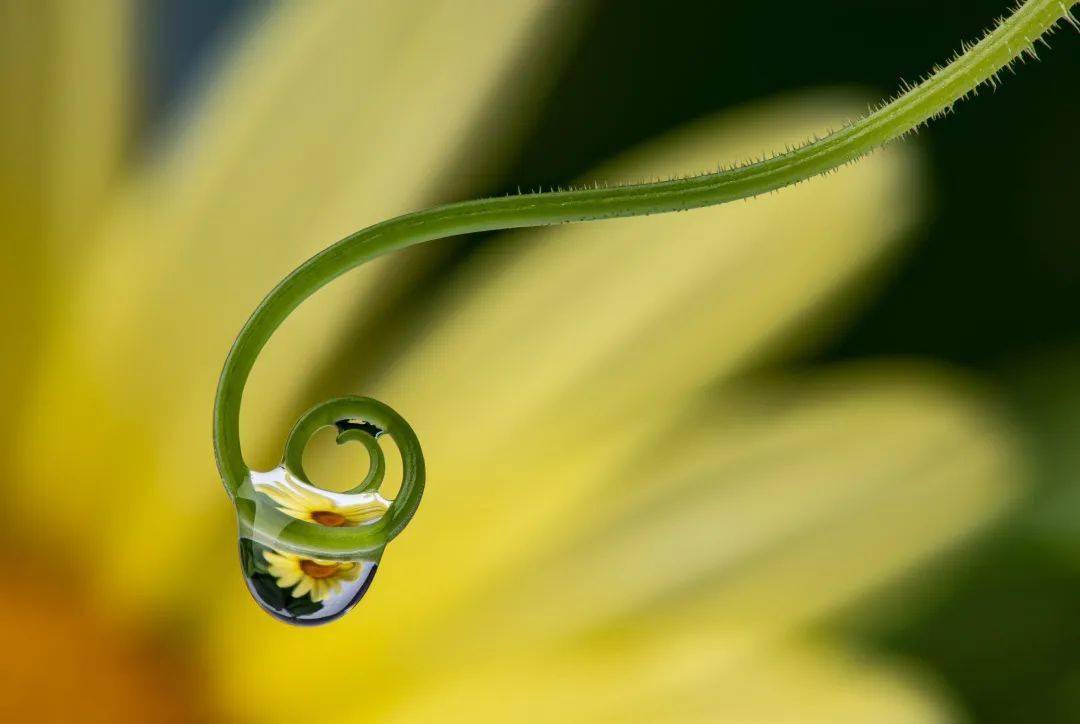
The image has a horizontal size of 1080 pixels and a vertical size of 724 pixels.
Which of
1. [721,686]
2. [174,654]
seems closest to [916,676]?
[721,686]

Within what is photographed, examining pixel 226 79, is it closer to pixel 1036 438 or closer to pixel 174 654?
pixel 174 654

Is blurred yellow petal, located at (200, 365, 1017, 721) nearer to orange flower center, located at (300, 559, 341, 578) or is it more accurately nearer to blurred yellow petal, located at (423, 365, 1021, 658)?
blurred yellow petal, located at (423, 365, 1021, 658)

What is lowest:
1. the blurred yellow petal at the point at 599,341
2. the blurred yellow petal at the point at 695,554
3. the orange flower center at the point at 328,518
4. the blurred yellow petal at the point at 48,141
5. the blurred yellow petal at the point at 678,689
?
the orange flower center at the point at 328,518

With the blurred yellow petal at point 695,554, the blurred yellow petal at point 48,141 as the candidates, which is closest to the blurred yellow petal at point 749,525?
the blurred yellow petal at point 695,554

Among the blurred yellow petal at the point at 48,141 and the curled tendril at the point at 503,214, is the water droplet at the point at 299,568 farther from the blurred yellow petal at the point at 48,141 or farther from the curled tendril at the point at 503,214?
the blurred yellow petal at the point at 48,141

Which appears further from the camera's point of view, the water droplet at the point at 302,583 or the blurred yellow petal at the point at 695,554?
the blurred yellow petal at the point at 695,554

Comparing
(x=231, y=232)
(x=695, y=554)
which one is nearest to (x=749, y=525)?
(x=695, y=554)

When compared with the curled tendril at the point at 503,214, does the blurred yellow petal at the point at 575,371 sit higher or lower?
higher

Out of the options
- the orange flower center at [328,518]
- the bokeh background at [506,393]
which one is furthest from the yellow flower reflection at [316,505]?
the bokeh background at [506,393]
